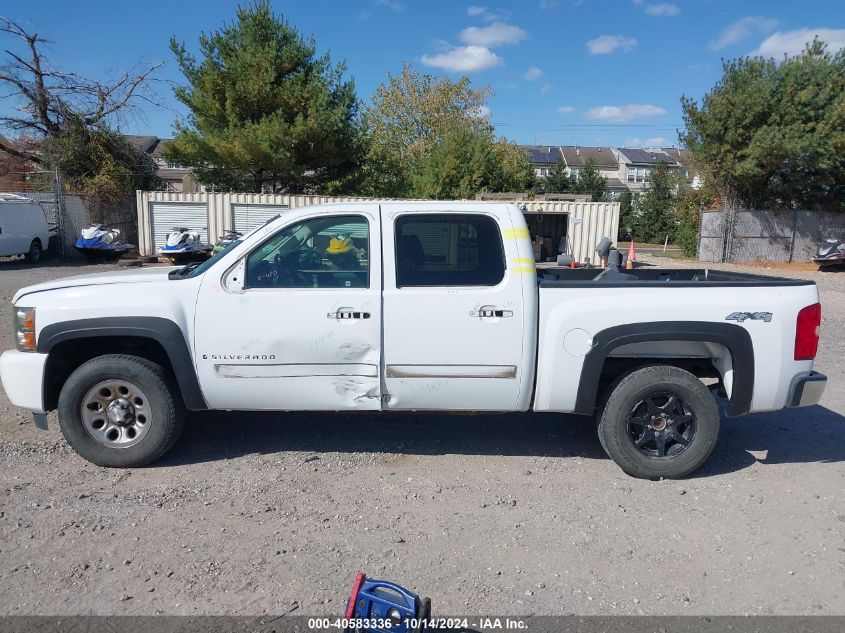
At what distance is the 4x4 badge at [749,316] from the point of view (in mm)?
4535

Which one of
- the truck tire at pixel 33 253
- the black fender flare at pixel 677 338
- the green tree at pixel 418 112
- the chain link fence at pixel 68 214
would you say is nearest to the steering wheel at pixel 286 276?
the black fender flare at pixel 677 338

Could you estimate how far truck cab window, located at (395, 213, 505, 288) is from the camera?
4.63 metres

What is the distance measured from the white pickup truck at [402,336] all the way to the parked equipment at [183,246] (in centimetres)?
1627

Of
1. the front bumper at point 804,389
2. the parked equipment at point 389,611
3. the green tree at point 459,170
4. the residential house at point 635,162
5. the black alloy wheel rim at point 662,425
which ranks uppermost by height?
the residential house at point 635,162

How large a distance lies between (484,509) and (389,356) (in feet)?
3.94

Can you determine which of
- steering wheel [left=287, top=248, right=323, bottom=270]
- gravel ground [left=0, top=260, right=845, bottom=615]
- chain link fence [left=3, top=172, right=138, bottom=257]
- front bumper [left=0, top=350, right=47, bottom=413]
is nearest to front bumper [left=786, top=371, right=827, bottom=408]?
gravel ground [left=0, top=260, right=845, bottom=615]

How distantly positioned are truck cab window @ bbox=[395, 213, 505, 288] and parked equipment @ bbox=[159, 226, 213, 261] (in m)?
17.1

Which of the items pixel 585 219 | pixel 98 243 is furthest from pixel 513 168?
pixel 98 243

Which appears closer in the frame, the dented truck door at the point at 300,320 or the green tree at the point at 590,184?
the dented truck door at the point at 300,320

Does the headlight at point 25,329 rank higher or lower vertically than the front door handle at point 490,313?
lower

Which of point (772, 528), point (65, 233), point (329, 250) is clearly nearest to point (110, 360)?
point (329, 250)

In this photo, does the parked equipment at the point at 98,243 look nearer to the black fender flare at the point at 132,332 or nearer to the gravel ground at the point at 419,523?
the gravel ground at the point at 419,523

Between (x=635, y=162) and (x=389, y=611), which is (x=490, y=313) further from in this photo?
(x=635, y=162)

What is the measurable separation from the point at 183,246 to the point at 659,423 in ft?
59.8
